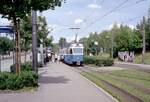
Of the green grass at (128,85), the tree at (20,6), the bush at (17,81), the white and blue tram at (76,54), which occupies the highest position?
the tree at (20,6)

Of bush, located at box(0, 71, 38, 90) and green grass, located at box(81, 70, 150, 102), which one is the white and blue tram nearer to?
green grass, located at box(81, 70, 150, 102)

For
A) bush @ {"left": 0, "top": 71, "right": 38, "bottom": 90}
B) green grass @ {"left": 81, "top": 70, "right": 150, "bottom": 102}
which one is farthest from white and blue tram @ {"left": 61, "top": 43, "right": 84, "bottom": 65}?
bush @ {"left": 0, "top": 71, "right": 38, "bottom": 90}

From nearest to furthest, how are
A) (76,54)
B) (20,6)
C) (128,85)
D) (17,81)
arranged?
(17,81) < (20,6) < (128,85) < (76,54)

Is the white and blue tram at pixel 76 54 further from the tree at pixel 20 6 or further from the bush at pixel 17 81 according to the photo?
the bush at pixel 17 81

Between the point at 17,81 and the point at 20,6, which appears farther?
the point at 20,6

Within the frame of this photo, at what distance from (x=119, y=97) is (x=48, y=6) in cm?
676

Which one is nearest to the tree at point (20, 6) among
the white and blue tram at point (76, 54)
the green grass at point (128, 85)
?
the green grass at point (128, 85)

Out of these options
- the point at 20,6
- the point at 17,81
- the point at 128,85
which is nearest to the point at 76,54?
the point at 128,85

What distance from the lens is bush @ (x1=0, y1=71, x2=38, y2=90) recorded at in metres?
20.6

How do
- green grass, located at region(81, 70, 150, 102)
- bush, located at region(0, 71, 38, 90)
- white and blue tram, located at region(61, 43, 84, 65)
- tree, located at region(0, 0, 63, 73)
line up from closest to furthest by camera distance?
green grass, located at region(81, 70, 150, 102) → bush, located at region(0, 71, 38, 90) → tree, located at region(0, 0, 63, 73) → white and blue tram, located at region(61, 43, 84, 65)

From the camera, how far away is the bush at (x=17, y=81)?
2062cm

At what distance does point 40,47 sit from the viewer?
58.9 metres

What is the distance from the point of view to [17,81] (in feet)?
68.4

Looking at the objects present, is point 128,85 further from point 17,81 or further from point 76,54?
point 76,54
